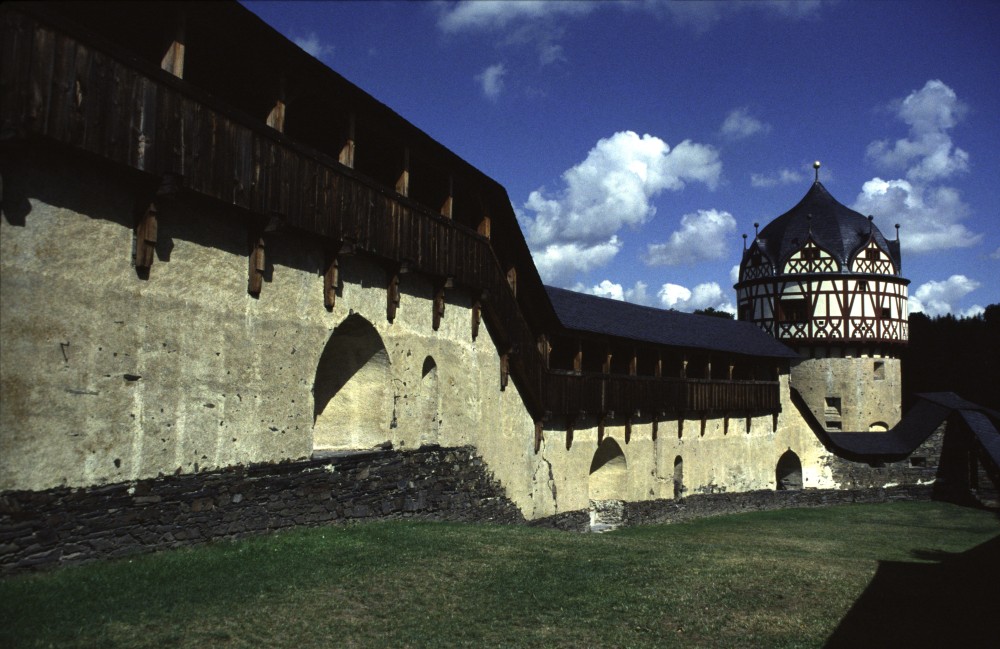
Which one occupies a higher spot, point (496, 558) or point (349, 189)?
point (349, 189)

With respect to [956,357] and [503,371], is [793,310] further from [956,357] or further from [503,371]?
[503,371]

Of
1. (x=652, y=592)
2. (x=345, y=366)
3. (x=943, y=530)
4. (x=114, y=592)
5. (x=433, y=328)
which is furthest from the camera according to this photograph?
(x=943, y=530)

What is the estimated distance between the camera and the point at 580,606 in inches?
340

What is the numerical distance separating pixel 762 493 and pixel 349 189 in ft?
78.9

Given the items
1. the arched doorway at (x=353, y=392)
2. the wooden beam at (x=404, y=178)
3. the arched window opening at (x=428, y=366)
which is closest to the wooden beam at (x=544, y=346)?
the arched window opening at (x=428, y=366)

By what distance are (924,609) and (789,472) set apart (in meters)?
27.3

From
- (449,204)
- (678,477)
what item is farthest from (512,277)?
(678,477)

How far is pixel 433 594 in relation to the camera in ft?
28.8

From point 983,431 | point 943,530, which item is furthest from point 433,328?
point 983,431

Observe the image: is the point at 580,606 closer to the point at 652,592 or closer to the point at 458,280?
the point at 652,592

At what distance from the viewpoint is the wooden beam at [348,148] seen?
12.8 m

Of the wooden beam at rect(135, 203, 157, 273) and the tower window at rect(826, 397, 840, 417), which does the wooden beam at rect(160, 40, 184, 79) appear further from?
the tower window at rect(826, 397, 840, 417)

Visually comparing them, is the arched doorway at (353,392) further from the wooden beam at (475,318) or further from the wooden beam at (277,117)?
the wooden beam at (277,117)

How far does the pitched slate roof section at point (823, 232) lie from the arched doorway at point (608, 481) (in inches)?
820
